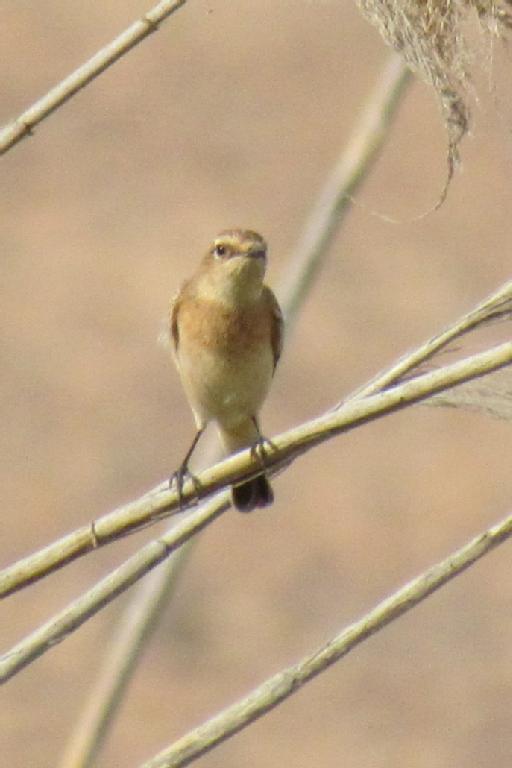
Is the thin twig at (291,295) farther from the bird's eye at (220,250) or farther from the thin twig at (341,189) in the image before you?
the bird's eye at (220,250)

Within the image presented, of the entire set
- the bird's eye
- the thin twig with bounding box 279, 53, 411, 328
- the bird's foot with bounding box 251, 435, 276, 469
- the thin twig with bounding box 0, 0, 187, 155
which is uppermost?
the bird's eye

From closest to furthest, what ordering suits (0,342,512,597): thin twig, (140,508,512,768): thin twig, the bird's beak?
(0,342,512,597): thin twig < (140,508,512,768): thin twig < the bird's beak

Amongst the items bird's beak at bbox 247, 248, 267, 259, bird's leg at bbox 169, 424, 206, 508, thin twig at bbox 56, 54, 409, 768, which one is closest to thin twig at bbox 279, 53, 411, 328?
thin twig at bbox 56, 54, 409, 768

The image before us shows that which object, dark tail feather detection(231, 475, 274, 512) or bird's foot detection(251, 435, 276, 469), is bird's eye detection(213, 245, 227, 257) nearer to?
dark tail feather detection(231, 475, 274, 512)

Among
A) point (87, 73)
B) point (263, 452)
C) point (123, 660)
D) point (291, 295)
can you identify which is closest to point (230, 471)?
point (263, 452)

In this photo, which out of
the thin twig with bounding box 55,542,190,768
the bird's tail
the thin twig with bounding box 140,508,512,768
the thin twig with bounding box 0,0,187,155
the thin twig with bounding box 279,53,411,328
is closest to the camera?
the thin twig with bounding box 0,0,187,155

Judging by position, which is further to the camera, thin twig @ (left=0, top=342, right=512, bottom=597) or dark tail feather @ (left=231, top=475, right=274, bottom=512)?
dark tail feather @ (left=231, top=475, right=274, bottom=512)

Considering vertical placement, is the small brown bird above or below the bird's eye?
below
